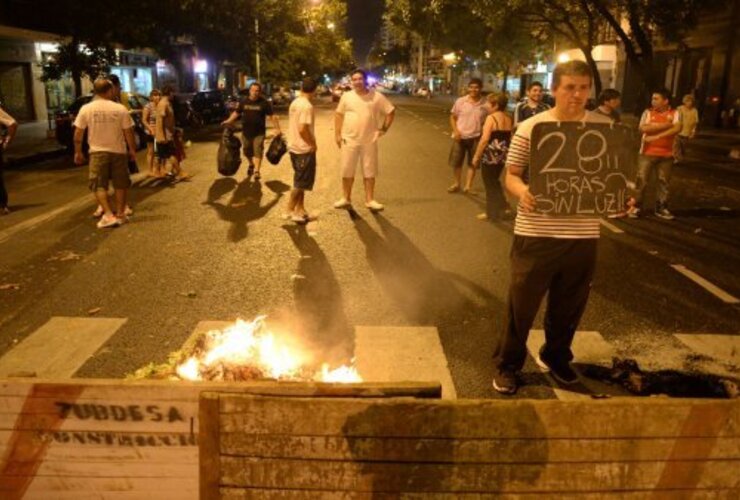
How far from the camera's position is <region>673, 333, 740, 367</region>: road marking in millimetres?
4961

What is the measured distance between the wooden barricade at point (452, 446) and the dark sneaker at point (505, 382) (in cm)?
169

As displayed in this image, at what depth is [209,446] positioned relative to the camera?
2619 millimetres

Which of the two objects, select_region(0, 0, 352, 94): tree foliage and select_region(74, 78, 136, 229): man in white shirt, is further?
select_region(0, 0, 352, 94): tree foliage

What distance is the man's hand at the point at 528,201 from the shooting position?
399 cm

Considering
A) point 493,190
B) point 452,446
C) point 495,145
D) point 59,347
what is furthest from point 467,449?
point 493,190

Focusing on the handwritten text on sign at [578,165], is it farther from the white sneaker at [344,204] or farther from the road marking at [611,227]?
the white sneaker at [344,204]

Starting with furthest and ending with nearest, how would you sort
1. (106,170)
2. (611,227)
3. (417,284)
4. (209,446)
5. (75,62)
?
(75,62) < (611,227) < (106,170) < (417,284) < (209,446)

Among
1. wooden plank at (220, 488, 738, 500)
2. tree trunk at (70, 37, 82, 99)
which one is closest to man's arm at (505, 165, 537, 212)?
wooden plank at (220, 488, 738, 500)

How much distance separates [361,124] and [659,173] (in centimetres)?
426

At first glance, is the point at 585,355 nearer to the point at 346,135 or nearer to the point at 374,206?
the point at 374,206

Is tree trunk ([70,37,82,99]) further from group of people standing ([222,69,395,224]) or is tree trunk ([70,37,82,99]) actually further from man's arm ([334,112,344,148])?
man's arm ([334,112,344,148])

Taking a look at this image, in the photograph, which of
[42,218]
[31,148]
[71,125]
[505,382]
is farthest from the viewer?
[31,148]

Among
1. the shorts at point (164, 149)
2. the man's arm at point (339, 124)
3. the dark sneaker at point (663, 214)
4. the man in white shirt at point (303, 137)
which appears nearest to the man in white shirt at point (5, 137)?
the shorts at point (164, 149)

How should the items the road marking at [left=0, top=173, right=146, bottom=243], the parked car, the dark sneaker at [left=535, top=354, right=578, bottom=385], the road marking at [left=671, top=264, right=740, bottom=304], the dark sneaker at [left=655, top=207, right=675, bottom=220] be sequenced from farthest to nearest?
the parked car, the dark sneaker at [left=655, top=207, right=675, bottom=220], the road marking at [left=0, top=173, right=146, bottom=243], the road marking at [left=671, top=264, right=740, bottom=304], the dark sneaker at [left=535, top=354, right=578, bottom=385]
